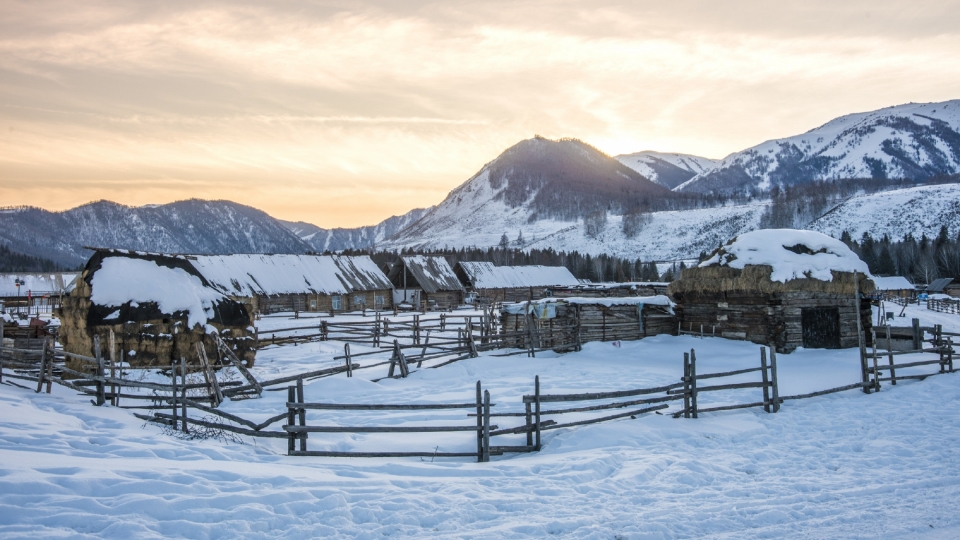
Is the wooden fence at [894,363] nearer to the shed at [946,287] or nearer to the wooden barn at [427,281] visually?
the wooden barn at [427,281]

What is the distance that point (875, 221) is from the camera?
395 feet

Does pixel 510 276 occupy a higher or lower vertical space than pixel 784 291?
higher

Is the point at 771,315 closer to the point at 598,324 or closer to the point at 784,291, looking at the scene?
the point at 784,291

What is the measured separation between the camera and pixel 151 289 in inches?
759

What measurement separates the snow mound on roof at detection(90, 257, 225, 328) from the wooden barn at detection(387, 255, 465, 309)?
30764 mm

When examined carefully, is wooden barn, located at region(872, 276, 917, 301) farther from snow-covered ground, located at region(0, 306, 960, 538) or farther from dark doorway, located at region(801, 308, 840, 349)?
snow-covered ground, located at region(0, 306, 960, 538)

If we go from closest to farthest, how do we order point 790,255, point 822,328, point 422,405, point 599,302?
point 422,405 → point 790,255 → point 822,328 → point 599,302

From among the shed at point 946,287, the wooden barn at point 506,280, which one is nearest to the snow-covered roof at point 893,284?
the shed at point 946,287

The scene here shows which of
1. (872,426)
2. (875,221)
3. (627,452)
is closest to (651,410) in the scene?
(627,452)

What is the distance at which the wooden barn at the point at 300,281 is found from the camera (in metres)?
39.1

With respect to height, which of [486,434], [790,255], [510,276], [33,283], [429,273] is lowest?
[486,434]

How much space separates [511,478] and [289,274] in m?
37.3

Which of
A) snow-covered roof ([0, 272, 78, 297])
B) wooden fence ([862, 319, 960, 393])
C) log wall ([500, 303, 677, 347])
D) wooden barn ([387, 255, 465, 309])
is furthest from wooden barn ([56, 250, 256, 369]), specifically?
snow-covered roof ([0, 272, 78, 297])

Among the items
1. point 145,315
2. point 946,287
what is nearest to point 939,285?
point 946,287
